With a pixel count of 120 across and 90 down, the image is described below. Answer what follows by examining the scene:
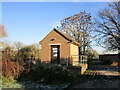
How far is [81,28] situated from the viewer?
2786 centimetres

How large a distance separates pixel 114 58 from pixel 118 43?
655 cm

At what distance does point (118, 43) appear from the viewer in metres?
22.0

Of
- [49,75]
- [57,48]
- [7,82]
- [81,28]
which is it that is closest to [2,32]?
[57,48]

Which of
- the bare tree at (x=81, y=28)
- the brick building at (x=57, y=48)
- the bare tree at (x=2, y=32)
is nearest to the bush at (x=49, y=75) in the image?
the brick building at (x=57, y=48)

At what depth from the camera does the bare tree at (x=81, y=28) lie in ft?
90.5

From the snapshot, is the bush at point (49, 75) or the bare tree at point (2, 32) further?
the bare tree at point (2, 32)

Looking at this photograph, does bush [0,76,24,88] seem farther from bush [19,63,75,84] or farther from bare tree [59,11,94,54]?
bare tree [59,11,94,54]

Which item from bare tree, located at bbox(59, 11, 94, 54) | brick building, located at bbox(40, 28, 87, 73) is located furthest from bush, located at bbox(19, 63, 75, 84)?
bare tree, located at bbox(59, 11, 94, 54)

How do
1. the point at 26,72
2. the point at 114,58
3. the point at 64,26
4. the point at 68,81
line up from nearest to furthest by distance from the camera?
the point at 68,81 → the point at 26,72 → the point at 114,58 → the point at 64,26

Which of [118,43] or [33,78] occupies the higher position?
[118,43]

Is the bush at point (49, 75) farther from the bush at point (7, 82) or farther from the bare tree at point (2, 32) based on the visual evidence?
the bare tree at point (2, 32)

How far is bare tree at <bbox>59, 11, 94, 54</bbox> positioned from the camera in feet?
90.5

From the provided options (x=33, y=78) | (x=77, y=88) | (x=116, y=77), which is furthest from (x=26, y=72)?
(x=116, y=77)

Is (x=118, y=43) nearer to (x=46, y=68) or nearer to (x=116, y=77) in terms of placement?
(x=116, y=77)
